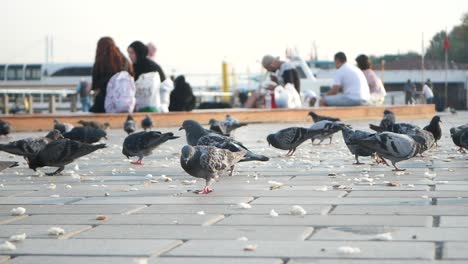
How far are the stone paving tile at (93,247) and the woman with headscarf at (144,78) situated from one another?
56.4ft

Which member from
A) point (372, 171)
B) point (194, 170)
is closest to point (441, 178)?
point (372, 171)

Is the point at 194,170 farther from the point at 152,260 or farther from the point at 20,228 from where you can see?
the point at 152,260

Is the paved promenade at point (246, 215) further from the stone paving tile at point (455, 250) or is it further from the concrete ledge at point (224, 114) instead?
the concrete ledge at point (224, 114)

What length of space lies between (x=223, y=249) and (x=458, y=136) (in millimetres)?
7220

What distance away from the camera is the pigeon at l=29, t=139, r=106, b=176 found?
32.5ft

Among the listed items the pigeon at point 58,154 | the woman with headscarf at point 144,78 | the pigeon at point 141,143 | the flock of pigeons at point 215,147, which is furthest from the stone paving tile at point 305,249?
the woman with headscarf at point 144,78

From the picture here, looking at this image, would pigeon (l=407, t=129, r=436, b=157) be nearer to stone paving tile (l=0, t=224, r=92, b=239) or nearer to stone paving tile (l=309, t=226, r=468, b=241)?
stone paving tile (l=309, t=226, r=468, b=241)

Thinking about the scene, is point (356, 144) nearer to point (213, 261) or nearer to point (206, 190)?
point (206, 190)

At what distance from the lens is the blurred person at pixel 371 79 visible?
89.4 feet

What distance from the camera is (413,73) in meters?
75.4

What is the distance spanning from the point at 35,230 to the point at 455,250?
241 cm

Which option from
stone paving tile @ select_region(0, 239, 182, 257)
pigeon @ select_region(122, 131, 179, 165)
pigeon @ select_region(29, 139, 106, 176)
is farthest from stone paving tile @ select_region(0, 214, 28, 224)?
pigeon @ select_region(122, 131, 179, 165)

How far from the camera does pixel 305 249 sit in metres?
4.77

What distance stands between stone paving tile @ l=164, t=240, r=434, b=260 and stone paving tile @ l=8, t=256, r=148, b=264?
236 mm
